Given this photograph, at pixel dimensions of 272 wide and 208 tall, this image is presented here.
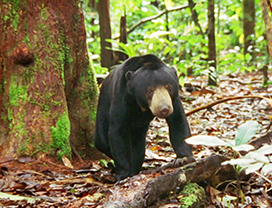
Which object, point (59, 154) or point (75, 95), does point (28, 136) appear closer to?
point (59, 154)

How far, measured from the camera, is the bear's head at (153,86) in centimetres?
384

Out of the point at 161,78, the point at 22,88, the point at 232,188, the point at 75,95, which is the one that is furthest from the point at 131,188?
the point at 75,95

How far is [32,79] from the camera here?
434 cm

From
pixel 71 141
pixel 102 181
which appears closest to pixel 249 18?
pixel 71 141

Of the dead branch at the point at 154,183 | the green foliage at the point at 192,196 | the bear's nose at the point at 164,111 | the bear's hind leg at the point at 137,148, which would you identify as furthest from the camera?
the bear's hind leg at the point at 137,148

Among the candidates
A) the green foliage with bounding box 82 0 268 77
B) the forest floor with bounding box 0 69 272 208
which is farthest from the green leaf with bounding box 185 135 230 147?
the green foliage with bounding box 82 0 268 77

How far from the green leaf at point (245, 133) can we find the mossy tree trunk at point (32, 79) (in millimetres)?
2390

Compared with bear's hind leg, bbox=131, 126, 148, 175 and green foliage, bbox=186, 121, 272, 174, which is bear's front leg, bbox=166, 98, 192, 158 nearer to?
bear's hind leg, bbox=131, 126, 148, 175

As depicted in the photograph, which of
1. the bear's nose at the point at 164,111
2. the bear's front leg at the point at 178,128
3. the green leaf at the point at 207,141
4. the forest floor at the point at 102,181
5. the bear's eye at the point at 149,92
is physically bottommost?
the forest floor at the point at 102,181

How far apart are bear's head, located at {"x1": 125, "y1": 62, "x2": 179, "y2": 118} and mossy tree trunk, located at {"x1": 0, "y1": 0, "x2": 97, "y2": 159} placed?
0.90m

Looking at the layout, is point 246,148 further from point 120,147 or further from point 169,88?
point 120,147

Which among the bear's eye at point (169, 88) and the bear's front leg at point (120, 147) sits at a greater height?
the bear's eye at point (169, 88)

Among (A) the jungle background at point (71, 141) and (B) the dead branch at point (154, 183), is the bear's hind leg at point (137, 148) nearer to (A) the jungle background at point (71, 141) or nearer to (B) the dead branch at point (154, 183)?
(A) the jungle background at point (71, 141)

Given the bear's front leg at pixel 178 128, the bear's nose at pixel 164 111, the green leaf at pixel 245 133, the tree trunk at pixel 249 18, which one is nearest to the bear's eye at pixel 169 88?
the bear's front leg at pixel 178 128
